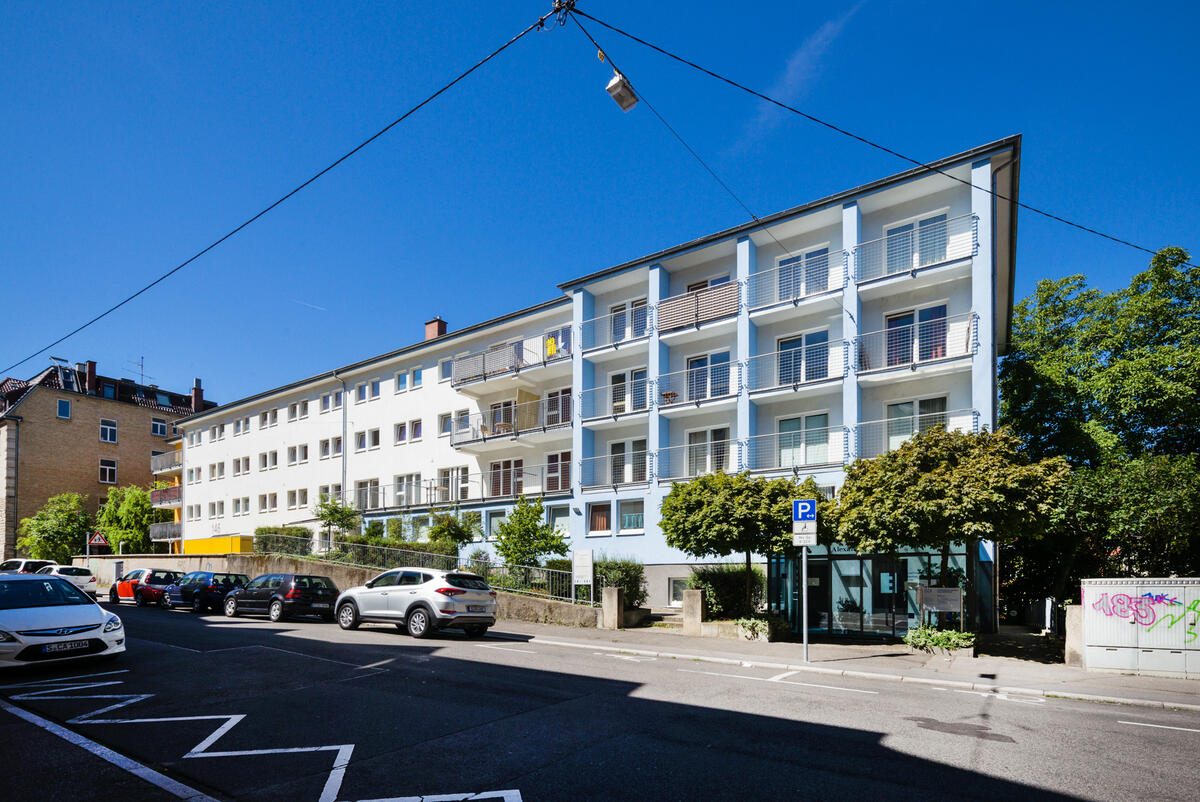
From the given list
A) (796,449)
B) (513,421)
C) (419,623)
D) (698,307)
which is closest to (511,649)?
(419,623)

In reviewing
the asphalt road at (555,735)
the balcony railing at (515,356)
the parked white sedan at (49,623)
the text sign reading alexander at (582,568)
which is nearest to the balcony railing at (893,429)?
the text sign reading alexander at (582,568)

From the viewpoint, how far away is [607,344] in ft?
100

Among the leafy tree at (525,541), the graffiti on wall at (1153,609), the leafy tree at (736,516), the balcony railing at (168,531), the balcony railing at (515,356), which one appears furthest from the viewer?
the balcony railing at (168,531)

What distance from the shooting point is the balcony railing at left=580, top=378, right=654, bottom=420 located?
29.8 meters

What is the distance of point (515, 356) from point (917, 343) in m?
17.1

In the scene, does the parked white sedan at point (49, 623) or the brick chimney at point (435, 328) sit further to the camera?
the brick chimney at point (435, 328)

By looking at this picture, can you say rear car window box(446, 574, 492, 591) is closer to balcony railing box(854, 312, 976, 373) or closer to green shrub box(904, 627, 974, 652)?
green shrub box(904, 627, 974, 652)

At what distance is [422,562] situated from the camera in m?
27.0

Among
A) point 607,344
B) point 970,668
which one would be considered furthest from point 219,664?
point 607,344

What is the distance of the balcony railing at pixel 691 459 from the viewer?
27.1m

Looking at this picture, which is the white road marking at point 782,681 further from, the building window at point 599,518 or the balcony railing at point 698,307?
the building window at point 599,518

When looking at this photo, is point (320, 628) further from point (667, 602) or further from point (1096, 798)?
point (1096, 798)

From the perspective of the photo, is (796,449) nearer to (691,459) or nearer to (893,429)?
(893,429)

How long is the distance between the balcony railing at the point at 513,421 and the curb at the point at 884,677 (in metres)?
15.7
